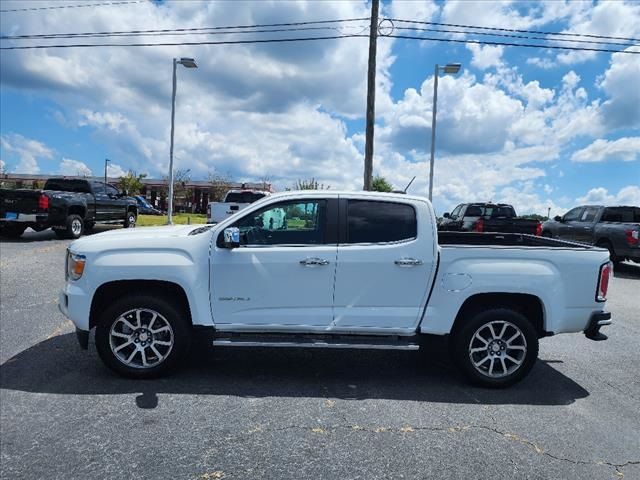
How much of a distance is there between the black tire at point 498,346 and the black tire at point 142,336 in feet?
8.43

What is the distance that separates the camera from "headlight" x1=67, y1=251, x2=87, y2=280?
4.82 metres

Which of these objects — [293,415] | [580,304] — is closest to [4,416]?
[293,415]

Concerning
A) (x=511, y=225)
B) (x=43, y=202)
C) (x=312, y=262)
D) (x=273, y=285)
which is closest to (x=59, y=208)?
(x=43, y=202)

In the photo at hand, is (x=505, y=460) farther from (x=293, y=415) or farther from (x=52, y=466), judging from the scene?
(x=52, y=466)

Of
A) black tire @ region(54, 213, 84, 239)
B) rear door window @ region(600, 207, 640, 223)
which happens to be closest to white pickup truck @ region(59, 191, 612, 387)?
black tire @ region(54, 213, 84, 239)

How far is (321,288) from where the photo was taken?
482 centimetres

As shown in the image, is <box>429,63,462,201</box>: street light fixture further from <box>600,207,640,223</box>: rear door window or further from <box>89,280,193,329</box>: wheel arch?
<box>89,280,193,329</box>: wheel arch

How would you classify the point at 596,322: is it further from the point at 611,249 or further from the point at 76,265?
the point at 611,249

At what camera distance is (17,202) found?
13922 millimetres

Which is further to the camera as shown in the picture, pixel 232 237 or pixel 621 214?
pixel 621 214

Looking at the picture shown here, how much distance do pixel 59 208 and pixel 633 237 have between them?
15312 millimetres

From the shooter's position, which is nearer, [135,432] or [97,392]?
[135,432]


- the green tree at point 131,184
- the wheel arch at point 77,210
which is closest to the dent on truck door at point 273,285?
the wheel arch at point 77,210

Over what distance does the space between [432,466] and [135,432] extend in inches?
84.1
